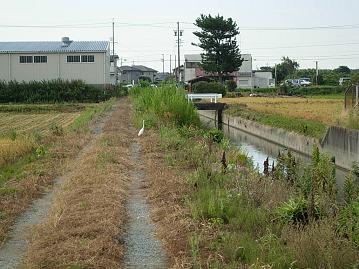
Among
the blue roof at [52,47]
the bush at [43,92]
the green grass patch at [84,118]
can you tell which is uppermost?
the blue roof at [52,47]

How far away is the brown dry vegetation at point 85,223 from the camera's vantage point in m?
5.11

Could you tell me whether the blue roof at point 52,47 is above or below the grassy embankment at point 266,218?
above

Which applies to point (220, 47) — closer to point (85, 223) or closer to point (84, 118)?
point (84, 118)

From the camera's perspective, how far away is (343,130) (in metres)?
17.0

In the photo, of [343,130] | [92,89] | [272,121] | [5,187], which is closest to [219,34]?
[92,89]

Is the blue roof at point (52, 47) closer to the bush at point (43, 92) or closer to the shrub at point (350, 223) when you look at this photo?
the bush at point (43, 92)

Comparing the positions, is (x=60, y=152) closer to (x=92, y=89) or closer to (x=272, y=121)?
(x=272, y=121)

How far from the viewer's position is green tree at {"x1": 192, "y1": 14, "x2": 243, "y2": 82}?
2457 inches

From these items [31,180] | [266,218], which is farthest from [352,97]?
[266,218]

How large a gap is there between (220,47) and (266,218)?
189 ft

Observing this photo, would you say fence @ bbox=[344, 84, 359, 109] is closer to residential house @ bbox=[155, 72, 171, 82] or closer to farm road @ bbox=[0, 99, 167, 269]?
farm road @ bbox=[0, 99, 167, 269]

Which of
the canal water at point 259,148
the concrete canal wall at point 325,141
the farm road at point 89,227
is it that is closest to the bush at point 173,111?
the canal water at point 259,148

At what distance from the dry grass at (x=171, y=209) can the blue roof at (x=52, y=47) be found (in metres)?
39.4

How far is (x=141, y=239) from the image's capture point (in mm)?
6070
